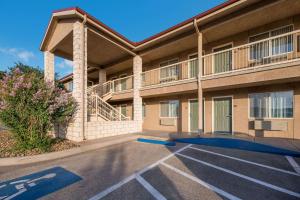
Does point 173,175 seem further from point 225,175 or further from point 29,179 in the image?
point 29,179

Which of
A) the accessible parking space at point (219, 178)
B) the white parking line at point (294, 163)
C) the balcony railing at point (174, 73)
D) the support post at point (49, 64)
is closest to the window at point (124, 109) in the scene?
the balcony railing at point (174, 73)

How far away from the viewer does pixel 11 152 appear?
19.0 feet

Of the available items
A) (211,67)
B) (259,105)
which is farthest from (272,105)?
(211,67)

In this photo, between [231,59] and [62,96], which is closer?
[62,96]

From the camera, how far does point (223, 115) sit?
31.0 ft

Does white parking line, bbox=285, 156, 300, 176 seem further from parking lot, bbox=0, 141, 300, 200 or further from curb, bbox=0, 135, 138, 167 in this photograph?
curb, bbox=0, 135, 138, 167

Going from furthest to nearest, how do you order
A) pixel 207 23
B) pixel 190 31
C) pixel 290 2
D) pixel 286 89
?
pixel 190 31
pixel 207 23
pixel 286 89
pixel 290 2

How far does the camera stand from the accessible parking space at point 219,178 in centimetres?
312

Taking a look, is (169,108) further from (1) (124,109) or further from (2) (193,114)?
(1) (124,109)

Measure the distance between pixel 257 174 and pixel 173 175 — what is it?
2164 millimetres

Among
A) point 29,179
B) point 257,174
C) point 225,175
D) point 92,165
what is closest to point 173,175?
point 225,175

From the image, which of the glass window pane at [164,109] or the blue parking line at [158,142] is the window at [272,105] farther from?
the glass window pane at [164,109]

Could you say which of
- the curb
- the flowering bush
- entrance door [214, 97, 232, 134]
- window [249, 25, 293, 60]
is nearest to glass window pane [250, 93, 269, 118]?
entrance door [214, 97, 232, 134]

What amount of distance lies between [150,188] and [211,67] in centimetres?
861
